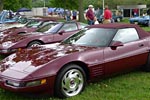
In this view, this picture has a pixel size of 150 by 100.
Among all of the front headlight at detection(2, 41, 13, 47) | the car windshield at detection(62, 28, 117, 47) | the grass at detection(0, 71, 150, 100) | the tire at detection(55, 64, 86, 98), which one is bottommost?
the grass at detection(0, 71, 150, 100)

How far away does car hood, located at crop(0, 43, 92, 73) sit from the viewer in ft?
15.8

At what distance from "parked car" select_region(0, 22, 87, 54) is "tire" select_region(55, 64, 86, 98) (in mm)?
4043

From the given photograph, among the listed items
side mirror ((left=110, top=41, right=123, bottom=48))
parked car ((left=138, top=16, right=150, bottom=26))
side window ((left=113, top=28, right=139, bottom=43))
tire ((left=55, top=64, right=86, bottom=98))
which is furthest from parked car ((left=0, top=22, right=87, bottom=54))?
parked car ((left=138, top=16, right=150, bottom=26))

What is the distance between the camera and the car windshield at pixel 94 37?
18.9 feet

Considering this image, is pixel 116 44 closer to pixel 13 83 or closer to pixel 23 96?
pixel 23 96

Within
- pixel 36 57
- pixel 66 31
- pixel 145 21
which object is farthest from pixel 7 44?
pixel 145 21

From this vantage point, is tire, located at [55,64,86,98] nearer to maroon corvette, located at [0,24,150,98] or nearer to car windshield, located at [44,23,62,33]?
maroon corvette, located at [0,24,150,98]

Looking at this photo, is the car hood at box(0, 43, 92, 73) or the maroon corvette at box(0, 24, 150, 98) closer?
the maroon corvette at box(0, 24, 150, 98)

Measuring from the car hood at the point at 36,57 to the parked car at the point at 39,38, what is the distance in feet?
10.2

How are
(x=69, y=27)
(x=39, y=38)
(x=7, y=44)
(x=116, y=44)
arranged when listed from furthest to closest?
(x=69, y=27)
(x=39, y=38)
(x=7, y=44)
(x=116, y=44)

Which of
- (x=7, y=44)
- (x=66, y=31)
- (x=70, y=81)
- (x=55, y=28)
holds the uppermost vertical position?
(x=55, y=28)

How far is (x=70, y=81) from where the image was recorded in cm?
496

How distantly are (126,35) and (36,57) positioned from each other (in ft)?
6.82

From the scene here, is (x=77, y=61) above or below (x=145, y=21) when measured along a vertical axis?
above
